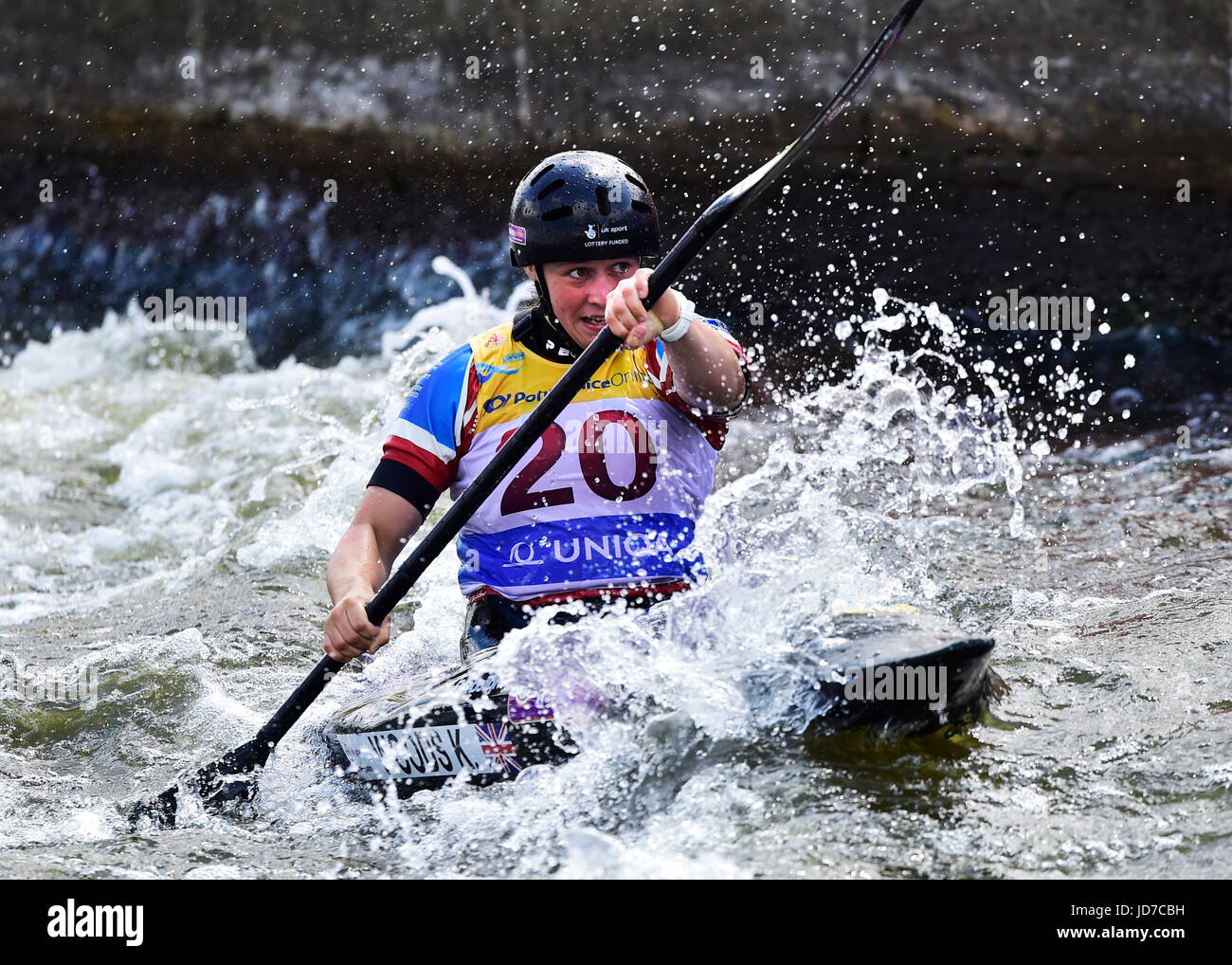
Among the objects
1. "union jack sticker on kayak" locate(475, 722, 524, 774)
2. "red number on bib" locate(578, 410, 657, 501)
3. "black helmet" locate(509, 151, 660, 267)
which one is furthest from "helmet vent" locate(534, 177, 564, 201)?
"union jack sticker on kayak" locate(475, 722, 524, 774)

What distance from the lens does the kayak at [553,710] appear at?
337 centimetres

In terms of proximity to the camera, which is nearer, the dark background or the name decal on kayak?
the name decal on kayak

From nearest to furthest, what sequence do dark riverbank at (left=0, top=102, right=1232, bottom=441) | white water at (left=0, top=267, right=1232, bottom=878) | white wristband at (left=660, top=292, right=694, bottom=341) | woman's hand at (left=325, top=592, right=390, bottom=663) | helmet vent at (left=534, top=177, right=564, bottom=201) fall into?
white water at (left=0, top=267, right=1232, bottom=878), white wristband at (left=660, top=292, right=694, bottom=341), woman's hand at (left=325, top=592, right=390, bottom=663), helmet vent at (left=534, top=177, right=564, bottom=201), dark riverbank at (left=0, top=102, right=1232, bottom=441)

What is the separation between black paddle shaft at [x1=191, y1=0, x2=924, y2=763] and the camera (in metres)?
3.34

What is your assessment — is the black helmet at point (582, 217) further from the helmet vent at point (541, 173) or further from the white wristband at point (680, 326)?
the white wristband at point (680, 326)

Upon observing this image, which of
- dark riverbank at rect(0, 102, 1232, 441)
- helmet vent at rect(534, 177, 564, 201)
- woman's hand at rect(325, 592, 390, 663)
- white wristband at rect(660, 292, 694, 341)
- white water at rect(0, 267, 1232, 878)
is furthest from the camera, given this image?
dark riverbank at rect(0, 102, 1232, 441)

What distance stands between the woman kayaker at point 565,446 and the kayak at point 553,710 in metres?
0.23

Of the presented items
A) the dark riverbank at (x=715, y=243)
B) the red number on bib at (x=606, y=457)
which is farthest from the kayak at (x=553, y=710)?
the dark riverbank at (x=715, y=243)

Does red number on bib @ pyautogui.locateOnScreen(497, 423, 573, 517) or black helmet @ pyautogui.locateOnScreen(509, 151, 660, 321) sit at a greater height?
black helmet @ pyautogui.locateOnScreen(509, 151, 660, 321)

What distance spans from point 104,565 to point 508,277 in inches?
157

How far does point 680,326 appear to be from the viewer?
3.57 meters

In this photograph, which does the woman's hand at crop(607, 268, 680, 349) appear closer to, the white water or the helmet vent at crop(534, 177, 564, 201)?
the helmet vent at crop(534, 177, 564, 201)

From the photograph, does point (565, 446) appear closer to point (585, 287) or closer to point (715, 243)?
point (585, 287)
